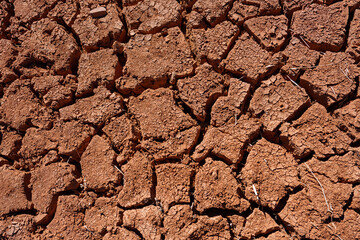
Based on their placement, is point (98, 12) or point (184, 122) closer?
point (184, 122)

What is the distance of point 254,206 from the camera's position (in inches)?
51.7

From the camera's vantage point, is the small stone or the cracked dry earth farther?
the small stone

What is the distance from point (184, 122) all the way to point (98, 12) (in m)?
1.02

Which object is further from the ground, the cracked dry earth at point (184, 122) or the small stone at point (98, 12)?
the small stone at point (98, 12)

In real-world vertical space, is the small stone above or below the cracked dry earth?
above

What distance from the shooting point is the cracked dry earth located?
1.29 meters

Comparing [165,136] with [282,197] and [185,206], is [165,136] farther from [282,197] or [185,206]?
[282,197]

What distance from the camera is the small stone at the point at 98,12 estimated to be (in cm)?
175

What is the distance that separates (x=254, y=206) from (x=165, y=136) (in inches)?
24.7

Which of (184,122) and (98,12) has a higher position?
(98,12)

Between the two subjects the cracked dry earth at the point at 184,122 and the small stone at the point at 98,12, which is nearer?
the cracked dry earth at the point at 184,122

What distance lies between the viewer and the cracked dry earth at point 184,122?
1.29 meters

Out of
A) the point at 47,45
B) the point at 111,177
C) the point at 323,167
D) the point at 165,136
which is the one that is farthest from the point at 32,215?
the point at 323,167

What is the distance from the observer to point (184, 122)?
149cm
